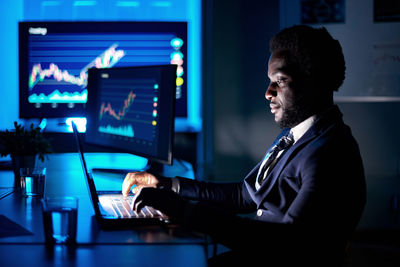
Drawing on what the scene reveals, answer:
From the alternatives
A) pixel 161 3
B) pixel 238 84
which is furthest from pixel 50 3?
pixel 238 84

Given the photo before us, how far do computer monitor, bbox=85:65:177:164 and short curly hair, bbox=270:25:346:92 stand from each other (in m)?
0.47

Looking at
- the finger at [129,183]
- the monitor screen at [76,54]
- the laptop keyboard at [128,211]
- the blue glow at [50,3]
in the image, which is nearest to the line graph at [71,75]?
the monitor screen at [76,54]

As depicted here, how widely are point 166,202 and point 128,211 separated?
0.22 m

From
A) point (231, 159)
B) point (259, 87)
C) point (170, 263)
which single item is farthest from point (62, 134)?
point (170, 263)

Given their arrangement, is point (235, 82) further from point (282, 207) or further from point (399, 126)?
point (282, 207)

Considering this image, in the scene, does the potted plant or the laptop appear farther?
the potted plant

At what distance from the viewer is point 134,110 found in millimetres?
1741

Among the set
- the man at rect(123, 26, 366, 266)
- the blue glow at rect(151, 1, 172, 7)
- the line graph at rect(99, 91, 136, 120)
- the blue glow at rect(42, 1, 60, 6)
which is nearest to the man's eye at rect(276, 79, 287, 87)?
the man at rect(123, 26, 366, 266)

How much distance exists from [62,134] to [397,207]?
2.09m

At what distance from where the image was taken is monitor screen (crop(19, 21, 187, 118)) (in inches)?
98.6

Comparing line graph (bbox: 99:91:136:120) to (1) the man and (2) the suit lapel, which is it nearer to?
(1) the man

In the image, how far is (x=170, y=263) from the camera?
861 mm

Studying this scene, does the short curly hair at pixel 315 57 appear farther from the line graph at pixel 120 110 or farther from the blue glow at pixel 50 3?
the blue glow at pixel 50 3

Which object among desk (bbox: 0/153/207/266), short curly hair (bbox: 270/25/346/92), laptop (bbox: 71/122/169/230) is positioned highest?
short curly hair (bbox: 270/25/346/92)
